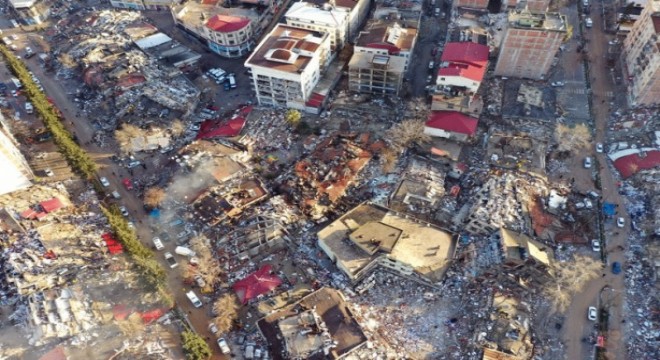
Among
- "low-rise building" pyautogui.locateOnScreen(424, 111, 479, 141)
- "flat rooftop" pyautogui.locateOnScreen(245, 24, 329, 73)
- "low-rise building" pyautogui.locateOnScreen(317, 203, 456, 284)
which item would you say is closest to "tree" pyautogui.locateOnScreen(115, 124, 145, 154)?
"flat rooftop" pyautogui.locateOnScreen(245, 24, 329, 73)

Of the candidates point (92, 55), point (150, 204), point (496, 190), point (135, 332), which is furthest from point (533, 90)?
point (92, 55)

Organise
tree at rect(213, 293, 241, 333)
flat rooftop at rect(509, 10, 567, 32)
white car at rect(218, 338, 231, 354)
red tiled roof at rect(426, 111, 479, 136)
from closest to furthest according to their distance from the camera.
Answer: white car at rect(218, 338, 231, 354), tree at rect(213, 293, 241, 333), red tiled roof at rect(426, 111, 479, 136), flat rooftop at rect(509, 10, 567, 32)

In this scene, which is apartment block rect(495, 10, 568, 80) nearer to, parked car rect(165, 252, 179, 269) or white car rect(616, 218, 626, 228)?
white car rect(616, 218, 626, 228)

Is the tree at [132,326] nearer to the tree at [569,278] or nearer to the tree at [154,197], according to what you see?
the tree at [154,197]

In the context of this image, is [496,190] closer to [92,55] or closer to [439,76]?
[439,76]

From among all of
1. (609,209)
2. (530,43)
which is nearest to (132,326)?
(609,209)

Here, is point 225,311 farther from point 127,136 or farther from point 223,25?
point 223,25
